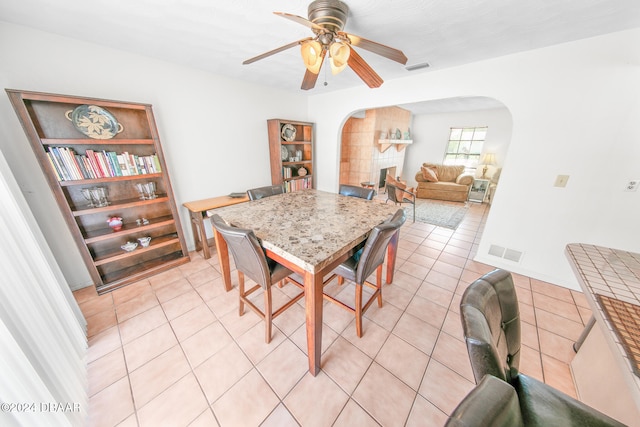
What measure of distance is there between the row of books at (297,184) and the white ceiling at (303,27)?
1822 millimetres

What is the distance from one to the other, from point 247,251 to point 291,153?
8.87 ft

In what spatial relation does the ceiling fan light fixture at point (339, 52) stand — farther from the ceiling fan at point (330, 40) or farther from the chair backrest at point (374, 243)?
the chair backrest at point (374, 243)

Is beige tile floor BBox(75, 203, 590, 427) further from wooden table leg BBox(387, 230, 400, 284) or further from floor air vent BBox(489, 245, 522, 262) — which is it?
floor air vent BBox(489, 245, 522, 262)

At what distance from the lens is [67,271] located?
6.48ft

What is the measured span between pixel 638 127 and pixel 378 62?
2192 millimetres

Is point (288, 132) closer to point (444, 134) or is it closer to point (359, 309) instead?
point (359, 309)

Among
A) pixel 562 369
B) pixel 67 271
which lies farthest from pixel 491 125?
pixel 67 271

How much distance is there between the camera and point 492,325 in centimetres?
71

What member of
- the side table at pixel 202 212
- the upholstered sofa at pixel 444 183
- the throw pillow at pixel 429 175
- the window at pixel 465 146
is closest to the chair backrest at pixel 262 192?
the side table at pixel 202 212

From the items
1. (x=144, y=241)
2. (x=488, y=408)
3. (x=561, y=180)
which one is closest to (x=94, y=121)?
(x=144, y=241)

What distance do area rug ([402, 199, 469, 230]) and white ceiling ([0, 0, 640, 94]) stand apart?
101 inches

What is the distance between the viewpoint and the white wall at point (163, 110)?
1.58m

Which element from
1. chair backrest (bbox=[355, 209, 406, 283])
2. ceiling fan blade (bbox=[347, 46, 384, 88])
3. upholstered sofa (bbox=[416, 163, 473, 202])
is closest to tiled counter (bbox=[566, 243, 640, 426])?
chair backrest (bbox=[355, 209, 406, 283])

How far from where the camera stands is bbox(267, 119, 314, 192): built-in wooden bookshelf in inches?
125
